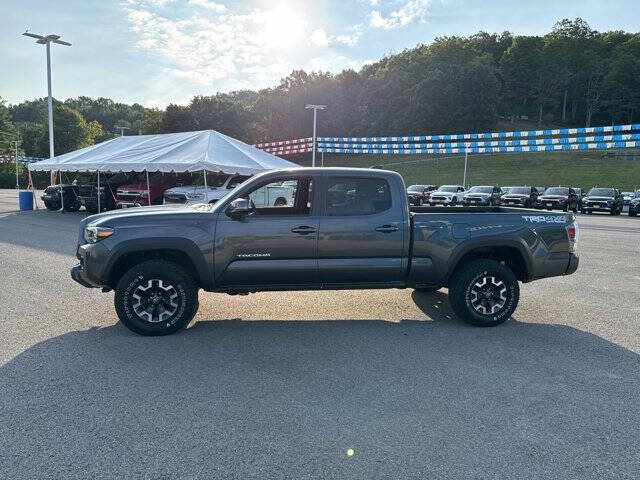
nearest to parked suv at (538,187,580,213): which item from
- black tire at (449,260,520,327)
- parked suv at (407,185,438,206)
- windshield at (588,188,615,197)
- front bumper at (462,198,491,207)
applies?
windshield at (588,188,615,197)

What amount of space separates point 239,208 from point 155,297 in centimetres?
136

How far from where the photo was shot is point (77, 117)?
82250 mm

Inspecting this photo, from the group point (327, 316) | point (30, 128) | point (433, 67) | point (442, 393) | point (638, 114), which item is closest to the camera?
point (442, 393)

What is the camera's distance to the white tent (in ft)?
55.7

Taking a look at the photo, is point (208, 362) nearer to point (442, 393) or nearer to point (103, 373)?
point (103, 373)

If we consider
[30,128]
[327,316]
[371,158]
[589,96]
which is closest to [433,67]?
[371,158]

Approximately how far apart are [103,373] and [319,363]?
6.44ft

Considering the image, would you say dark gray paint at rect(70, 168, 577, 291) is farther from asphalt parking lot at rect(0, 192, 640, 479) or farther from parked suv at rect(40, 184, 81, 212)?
parked suv at rect(40, 184, 81, 212)

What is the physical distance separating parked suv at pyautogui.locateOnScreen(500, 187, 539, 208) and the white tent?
1707cm

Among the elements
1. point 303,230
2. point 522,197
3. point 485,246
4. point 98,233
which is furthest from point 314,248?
point 522,197

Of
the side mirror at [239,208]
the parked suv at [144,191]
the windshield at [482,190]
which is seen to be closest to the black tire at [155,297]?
the side mirror at [239,208]

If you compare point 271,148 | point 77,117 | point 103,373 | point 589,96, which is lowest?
point 103,373

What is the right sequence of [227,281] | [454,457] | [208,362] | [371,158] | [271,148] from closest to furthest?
[454,457]
[208,362]
[227,281]
[271,148]
[371,158]

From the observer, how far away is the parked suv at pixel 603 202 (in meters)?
27.8
